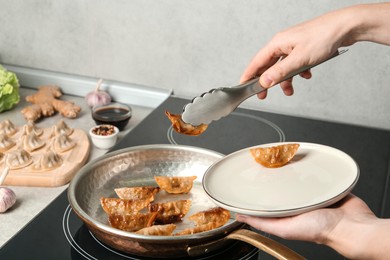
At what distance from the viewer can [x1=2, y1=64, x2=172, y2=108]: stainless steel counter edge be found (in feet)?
5.01

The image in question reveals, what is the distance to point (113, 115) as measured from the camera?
137 cm

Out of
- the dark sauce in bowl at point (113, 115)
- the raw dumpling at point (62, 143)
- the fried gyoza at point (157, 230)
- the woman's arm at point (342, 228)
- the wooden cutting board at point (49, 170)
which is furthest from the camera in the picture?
the dark sauce in bowl at point (113, 115)

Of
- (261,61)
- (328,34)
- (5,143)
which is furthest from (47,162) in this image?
(328,34)

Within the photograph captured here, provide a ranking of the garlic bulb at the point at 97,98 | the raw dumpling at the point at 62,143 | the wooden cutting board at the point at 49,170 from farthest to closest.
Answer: the garlic bulb at the point at 97,98
the raw dumpling at the point at 62,143
the wooden cutting board at the point at 49,170

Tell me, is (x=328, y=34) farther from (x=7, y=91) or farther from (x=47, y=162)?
(x=7, y=91)

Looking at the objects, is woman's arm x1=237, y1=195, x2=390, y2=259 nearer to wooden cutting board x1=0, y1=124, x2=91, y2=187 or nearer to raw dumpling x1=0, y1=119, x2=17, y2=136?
wooden cutting board x1=0, y1=124, x2=91, y2=187

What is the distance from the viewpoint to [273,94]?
146 centimetres

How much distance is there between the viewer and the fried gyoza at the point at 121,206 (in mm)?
956

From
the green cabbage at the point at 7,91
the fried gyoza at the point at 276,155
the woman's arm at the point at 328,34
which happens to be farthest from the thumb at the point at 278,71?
the green cabbage at the point at 7,91

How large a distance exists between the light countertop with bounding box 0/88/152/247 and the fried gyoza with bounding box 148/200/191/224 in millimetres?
244

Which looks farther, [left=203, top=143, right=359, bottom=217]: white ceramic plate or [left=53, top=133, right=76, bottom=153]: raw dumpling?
[left=53, top=133, right=76, bottom=153]: raw dumpling

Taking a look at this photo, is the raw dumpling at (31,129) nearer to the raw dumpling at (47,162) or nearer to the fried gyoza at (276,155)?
the raw dumpling at (47,162)

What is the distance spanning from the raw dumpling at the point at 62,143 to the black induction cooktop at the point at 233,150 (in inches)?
4.2

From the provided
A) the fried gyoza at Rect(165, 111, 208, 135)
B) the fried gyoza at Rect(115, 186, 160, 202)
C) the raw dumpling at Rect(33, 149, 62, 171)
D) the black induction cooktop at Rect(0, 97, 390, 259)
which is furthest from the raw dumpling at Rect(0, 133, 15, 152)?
the fried gyoza at Rect(165, 111, 208, 135)
